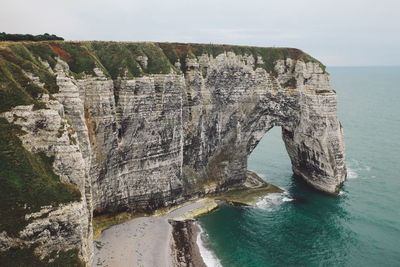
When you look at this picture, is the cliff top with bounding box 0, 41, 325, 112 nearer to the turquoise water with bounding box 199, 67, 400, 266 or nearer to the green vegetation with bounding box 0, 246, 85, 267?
the green vegetation with bounding box 0, 246, 85, 267

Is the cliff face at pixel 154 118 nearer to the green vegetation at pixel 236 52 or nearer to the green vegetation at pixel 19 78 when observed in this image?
the green vegetation at pixel 19 78

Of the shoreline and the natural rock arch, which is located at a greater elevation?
the natural rock arch

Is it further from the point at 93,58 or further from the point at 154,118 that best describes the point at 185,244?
the point at 93,58

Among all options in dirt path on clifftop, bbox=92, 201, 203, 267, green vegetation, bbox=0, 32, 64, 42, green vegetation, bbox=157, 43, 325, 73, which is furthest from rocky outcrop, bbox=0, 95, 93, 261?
green vegetation, bbox=157, 43, 325, 73

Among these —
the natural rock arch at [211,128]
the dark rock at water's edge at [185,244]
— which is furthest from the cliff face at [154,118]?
the dark rock at water's edge at [185,244]

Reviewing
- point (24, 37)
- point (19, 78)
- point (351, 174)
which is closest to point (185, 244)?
point (19, 78)

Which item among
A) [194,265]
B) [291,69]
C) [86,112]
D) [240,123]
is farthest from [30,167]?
[291,69]

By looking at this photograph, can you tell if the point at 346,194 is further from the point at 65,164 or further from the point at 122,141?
the point at 65,164
